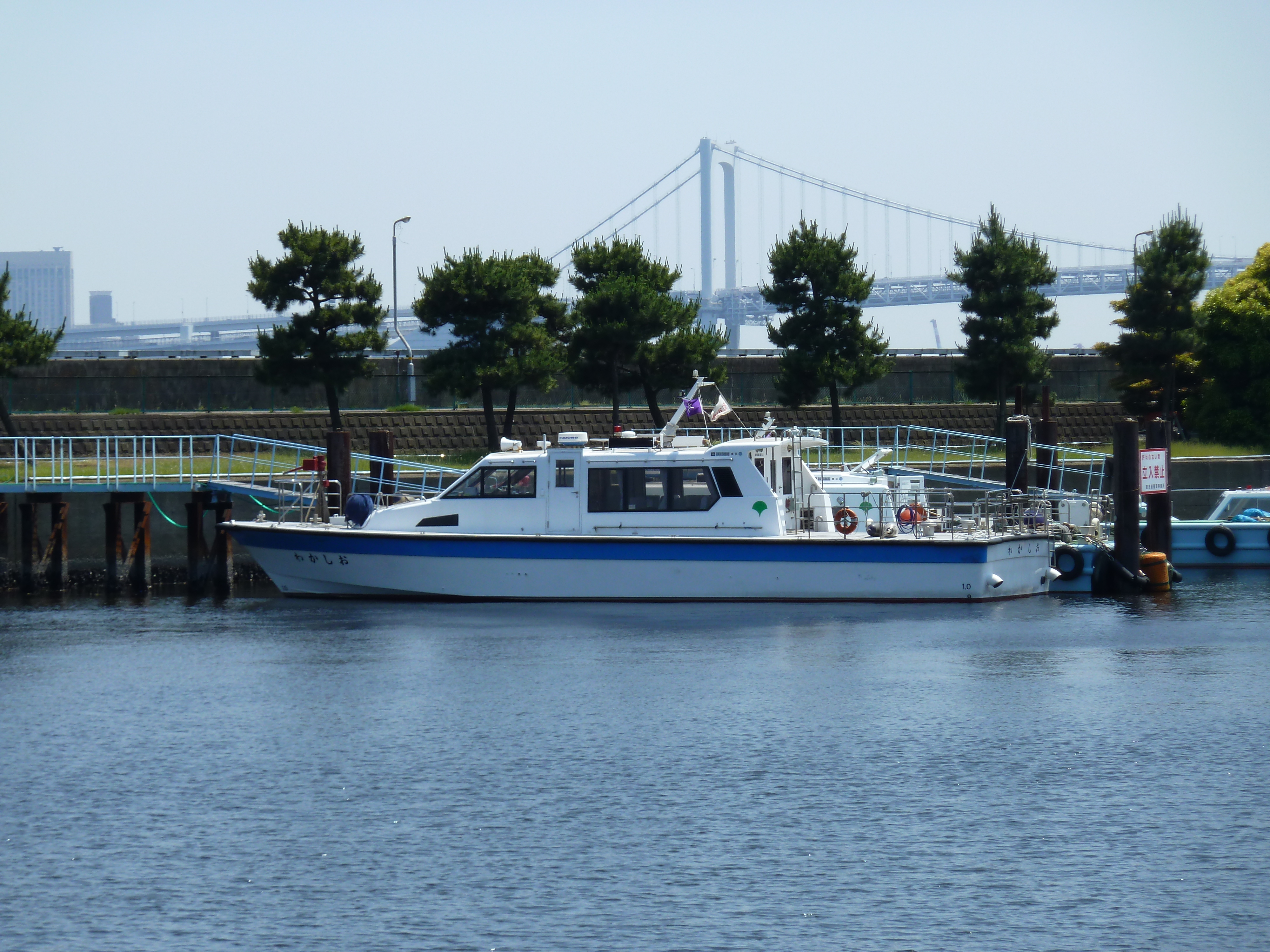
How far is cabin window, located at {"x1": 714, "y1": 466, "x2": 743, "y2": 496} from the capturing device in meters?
24.0

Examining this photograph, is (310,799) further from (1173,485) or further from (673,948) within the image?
(1173,485)

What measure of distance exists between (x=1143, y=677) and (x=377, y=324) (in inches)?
1067

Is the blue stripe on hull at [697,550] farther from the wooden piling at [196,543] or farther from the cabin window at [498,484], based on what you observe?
the wooden piling at [196,543]

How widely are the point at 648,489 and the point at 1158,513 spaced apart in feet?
32.4

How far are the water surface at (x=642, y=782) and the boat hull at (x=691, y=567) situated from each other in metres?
0.48

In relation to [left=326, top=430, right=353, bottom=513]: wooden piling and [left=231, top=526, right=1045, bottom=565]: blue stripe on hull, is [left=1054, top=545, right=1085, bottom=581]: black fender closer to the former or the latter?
[left=231, top=526, right=1045, bottom=565]: blue stripe on hull

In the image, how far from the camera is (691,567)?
24.0 metres

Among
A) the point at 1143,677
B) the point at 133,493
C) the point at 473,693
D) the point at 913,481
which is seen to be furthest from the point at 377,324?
the point at 1143,677

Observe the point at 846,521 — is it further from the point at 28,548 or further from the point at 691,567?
the point at 28,548

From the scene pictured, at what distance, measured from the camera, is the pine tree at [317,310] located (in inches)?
1625

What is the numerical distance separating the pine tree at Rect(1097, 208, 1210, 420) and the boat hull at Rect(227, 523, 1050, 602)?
2296 cm

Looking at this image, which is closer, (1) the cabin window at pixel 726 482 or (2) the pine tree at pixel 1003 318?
(1) the cabin window at pixel 726 482

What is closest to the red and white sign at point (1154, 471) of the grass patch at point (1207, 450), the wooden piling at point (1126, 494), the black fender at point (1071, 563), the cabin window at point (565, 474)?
the wooden piling at point (1126, 494)

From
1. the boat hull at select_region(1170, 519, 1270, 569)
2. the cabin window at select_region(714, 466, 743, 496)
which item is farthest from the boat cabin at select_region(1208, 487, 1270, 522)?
the cabin window at select_region(714, 466, 743, 496)
